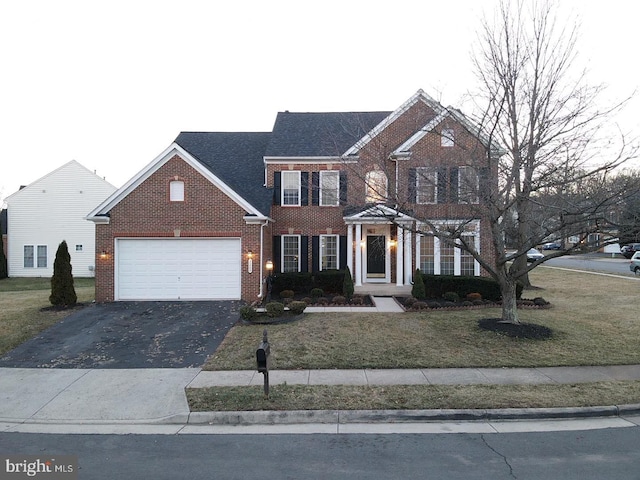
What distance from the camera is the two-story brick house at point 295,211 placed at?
42.8ft

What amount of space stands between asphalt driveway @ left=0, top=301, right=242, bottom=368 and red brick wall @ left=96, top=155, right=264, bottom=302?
2.13 meters

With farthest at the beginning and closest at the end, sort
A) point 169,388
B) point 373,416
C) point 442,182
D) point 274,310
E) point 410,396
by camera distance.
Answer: point 442,182 < point 274,310 < point 169,388 < point 410,396 < point 373,416

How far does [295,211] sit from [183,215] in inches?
218

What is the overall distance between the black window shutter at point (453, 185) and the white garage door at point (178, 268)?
7.78 m

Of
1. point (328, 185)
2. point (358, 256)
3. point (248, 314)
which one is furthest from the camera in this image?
point (328, 185)

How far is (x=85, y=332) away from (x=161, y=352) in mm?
3156

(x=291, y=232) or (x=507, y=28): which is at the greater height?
(x=507, y=28)

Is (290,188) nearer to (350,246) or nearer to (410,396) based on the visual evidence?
(350,246)

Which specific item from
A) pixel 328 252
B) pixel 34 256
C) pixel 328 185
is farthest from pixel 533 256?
pixel 34 256

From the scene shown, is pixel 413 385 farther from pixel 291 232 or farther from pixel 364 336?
pixel 291 232

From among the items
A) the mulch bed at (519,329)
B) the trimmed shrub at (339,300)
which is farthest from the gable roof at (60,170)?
the mulch bed at (519,329)

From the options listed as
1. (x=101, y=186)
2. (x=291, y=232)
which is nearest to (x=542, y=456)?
(x=291, y=232)

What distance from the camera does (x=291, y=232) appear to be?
728 inches

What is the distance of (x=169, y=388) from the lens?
7324 millimetres
